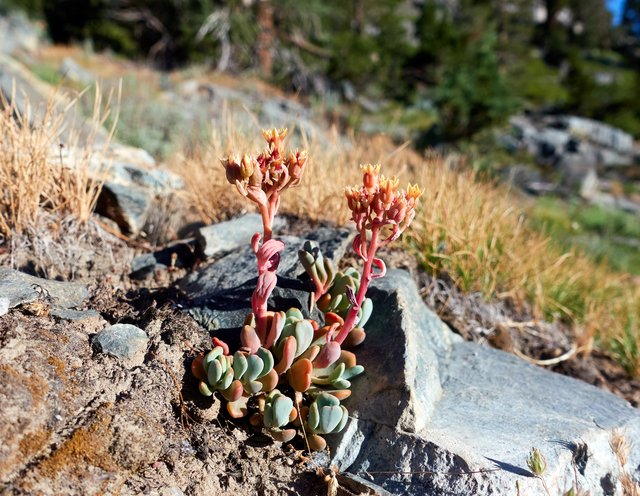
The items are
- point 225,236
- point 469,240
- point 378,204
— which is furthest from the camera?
point 469,240

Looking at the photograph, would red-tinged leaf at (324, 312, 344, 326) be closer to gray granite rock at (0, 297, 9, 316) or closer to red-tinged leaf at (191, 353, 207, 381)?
red-tinged leaf at (191, 353, 207, 381)

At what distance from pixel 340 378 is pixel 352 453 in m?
0.28

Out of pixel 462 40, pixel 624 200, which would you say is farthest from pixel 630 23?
pixel 624 200

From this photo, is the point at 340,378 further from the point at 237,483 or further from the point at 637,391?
the point at 637,391

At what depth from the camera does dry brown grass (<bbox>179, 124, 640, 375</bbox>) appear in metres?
3.27

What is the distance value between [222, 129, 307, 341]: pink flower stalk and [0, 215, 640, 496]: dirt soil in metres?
0.42

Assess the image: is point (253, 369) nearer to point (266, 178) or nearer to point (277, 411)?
point (277, 411)

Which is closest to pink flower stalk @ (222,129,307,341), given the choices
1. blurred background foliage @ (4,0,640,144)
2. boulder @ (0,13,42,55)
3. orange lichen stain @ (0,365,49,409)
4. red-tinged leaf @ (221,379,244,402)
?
red-tinged leaf @ (221,379,244,402)

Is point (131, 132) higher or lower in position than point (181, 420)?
lower

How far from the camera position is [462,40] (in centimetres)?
1972

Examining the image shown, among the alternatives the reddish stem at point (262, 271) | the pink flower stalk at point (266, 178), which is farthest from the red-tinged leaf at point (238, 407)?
the pink flower stalk at point (266, 178)

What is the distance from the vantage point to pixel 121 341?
2070mm

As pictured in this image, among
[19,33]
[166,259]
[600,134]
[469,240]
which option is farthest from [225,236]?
[600,134]

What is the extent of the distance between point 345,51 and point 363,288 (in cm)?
1440
